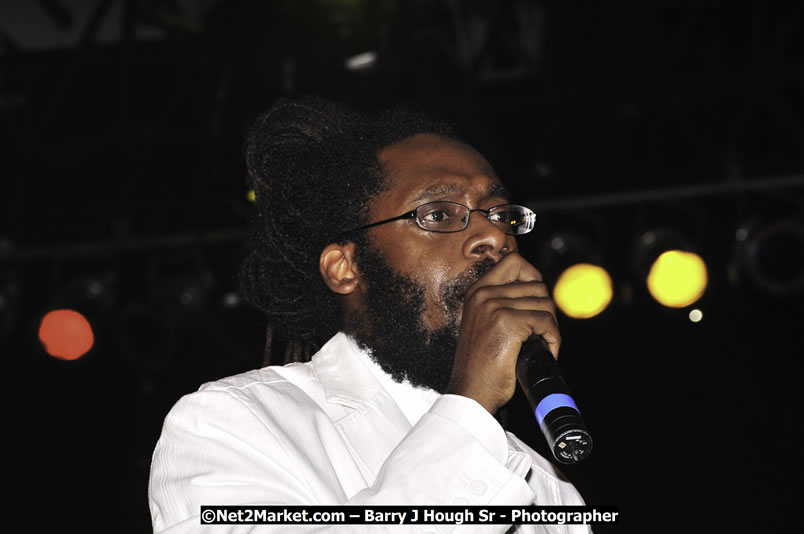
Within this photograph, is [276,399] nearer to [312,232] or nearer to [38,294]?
[312,232]

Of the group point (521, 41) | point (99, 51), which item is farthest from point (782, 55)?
point (99, 51)

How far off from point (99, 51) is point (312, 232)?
268 cm

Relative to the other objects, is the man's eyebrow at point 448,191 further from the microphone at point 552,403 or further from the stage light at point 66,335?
the stage light at point 66,335

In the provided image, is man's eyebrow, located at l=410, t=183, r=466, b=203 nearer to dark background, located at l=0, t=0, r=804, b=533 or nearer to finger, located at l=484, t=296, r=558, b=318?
finger, located at l=484, t=296, r=558, b=318

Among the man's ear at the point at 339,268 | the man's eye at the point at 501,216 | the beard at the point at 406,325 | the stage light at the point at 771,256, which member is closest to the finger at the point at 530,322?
the beard at the point at 406,325

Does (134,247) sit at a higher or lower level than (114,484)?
higher

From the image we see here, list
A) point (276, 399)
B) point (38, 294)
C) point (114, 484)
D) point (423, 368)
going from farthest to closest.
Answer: point (114, 484)
point (38, 294)
point (423, 368)
point (276, 399)

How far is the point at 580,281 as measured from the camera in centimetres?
386

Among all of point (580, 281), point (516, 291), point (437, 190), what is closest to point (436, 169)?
point (437, 190)

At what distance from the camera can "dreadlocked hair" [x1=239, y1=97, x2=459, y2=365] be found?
6.36ft

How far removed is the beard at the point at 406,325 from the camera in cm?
155

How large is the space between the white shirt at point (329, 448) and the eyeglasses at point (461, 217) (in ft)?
0.98

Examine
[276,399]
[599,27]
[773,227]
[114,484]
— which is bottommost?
[276,399]

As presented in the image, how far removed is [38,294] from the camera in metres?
4.99
